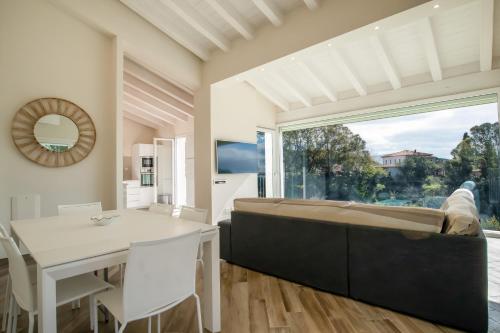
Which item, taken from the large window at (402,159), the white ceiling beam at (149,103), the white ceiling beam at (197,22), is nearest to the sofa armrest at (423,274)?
the large window at (402,159)

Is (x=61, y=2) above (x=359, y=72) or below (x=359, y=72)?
above

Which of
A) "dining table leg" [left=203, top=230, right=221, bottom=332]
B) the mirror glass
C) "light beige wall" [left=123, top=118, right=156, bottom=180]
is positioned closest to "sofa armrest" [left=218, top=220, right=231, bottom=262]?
"dining table leg" [left=203, top=230, right=221, bottom=332]

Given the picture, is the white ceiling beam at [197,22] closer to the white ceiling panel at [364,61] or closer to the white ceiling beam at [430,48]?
the white ceiling panel at [364,61]

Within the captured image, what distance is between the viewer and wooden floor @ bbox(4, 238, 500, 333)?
184 centimetres

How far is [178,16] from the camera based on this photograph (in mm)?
4027

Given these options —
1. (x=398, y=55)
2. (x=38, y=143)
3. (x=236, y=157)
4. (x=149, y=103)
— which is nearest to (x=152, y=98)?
(x=149, y=103)

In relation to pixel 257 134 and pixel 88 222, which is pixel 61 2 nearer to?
pixel 88 222

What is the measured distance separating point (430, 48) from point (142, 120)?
7.03 meters

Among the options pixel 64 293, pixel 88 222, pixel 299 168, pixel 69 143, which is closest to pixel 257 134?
pixel 299 168

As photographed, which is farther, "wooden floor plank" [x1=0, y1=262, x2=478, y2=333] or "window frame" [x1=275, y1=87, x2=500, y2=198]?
"window frame" [x1=275, y1=87, x2=500, y2=198]

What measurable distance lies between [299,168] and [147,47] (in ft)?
13.9

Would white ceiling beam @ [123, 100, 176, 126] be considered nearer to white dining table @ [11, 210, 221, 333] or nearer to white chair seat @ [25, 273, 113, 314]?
white dining table @ [11, 210, 221, 333]

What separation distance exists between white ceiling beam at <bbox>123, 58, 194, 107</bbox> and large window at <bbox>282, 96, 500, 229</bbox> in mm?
2631

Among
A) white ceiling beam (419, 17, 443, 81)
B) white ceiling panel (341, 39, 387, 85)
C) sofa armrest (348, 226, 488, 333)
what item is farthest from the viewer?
white ceiling panel (341, 39, 387, 85)
